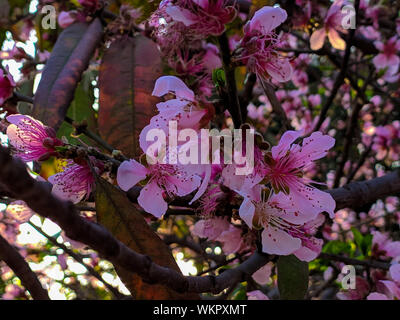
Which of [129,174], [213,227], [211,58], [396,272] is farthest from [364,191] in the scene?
[129,174]

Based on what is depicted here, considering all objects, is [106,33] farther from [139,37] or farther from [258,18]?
[258,18]

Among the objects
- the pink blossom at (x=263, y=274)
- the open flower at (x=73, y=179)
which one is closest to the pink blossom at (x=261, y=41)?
the open flower at (x=73, y=179)

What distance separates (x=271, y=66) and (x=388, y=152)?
8.61 ft

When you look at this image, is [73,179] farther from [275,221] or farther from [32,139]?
[275,221]

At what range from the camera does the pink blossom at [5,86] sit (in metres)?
0.90

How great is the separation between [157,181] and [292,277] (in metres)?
0.41

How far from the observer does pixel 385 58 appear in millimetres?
2293

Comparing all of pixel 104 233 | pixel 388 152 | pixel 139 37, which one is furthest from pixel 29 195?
pixel 388 152

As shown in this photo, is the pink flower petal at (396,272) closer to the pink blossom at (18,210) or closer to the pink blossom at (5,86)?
the pink blossom at (18,210)

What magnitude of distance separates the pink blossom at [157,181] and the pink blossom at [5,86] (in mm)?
390

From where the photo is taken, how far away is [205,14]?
0.66 metres
